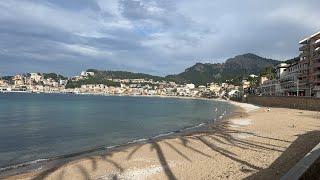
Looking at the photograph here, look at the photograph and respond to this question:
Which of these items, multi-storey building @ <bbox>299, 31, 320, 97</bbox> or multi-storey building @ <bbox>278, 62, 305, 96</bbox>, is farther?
multi-storey building @ <bbox>278, 62, 305, 96</bbox>

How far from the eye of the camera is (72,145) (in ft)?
103

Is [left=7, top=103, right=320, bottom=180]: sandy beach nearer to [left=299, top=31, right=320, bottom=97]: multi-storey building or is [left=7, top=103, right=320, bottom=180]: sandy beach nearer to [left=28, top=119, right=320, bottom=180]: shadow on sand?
[left=28, top=119, right=320, bottom=180]: shadow on sand

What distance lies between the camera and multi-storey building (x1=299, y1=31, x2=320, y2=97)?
85181 mm

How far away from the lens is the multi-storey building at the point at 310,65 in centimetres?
8518

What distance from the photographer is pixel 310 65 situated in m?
91.6

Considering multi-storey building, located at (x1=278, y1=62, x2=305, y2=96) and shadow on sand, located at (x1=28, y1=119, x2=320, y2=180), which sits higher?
multi-storey building, located at (x1=278, y1=62, x2=305, y2=96)

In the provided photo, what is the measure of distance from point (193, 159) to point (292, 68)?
9697 cm

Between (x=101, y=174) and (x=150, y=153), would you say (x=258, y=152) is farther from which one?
(x=101, y=174)

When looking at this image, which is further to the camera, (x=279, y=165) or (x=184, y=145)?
(x=184, y=145)

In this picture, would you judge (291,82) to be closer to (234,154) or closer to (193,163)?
(234,154)

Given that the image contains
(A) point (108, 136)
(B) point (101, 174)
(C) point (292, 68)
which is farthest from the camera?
(C) point (292, 68)

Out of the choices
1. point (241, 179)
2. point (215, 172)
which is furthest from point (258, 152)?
point (241, 179)

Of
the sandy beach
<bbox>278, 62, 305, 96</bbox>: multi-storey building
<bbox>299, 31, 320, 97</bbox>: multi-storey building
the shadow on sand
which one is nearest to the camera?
the shadow on sand

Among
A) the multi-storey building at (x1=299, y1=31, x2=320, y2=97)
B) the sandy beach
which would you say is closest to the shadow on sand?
the sandy beach
